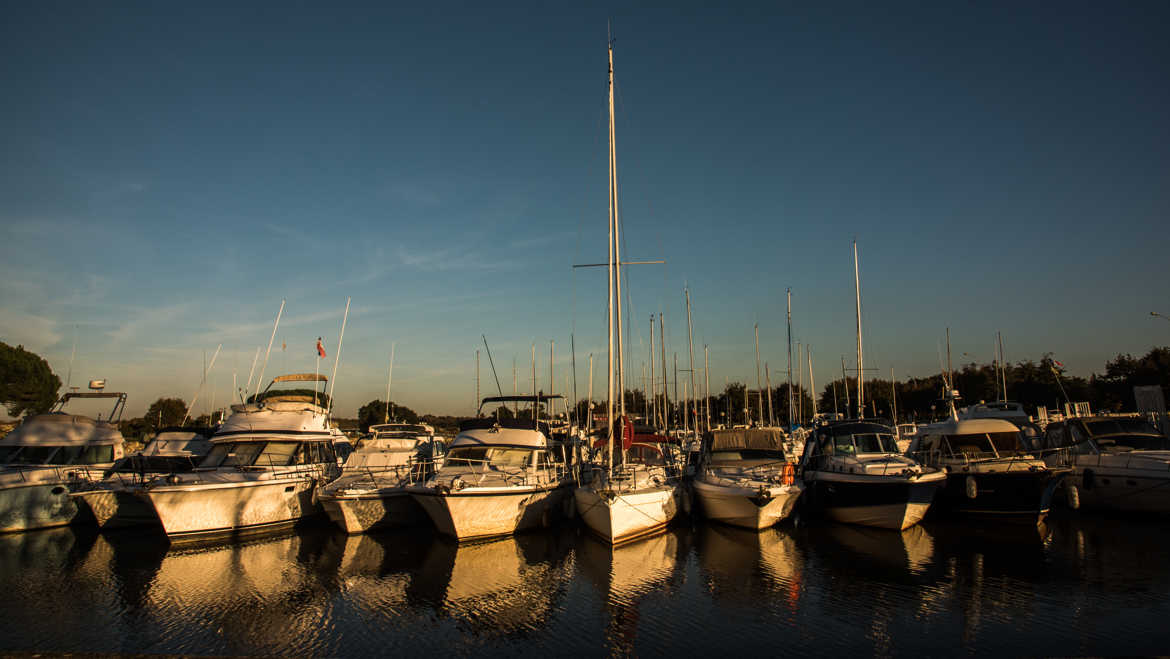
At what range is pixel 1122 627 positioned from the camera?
9.69 meters

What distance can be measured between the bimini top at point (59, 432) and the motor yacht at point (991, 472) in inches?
1174

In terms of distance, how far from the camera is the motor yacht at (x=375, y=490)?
18578 millimetres

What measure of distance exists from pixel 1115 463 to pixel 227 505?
27.8 m

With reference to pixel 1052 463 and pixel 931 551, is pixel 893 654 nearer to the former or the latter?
pixel 931 551

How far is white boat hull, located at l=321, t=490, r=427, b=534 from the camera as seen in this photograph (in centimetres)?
1845

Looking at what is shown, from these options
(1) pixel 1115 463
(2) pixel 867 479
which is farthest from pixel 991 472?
(1) pixel 1115 463

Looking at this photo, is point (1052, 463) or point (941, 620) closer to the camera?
point (941, 620)

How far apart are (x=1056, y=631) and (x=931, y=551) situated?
607 centimetres

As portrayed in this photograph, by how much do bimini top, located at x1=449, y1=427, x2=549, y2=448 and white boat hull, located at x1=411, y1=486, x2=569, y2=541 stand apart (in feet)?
6.13

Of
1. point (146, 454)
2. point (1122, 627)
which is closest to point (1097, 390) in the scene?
point (1122, 627)

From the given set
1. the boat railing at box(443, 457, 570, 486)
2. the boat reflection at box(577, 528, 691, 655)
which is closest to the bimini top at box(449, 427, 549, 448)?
the boat railing at box(443, 457, 570, 486)

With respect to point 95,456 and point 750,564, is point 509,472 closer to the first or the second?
point 750,564

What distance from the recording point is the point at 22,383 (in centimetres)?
5438

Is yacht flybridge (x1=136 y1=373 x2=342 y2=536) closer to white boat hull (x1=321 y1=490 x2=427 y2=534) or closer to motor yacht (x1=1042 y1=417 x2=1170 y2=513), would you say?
white boat hull (x1=321 y1=490 x2=427 y2=534)
